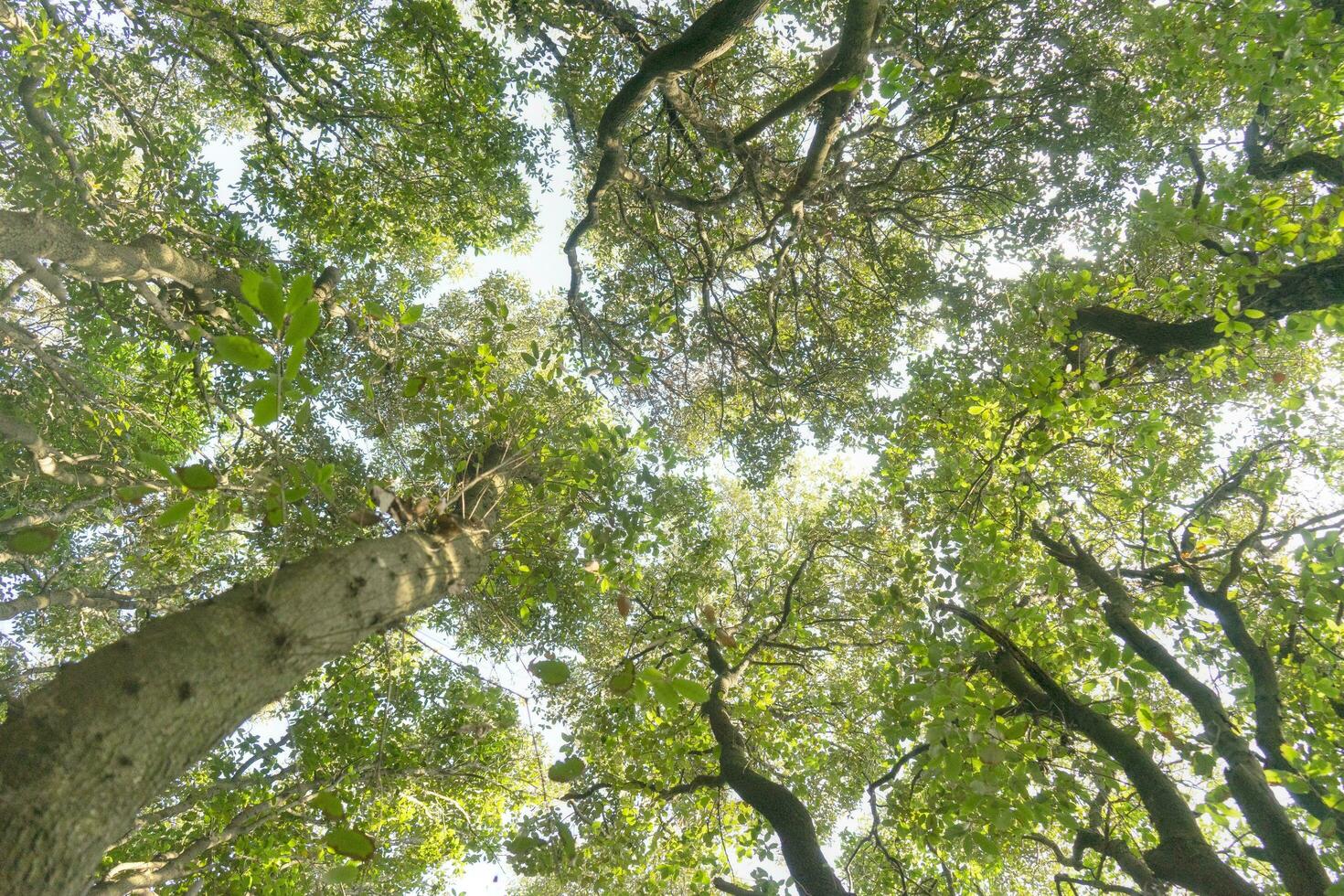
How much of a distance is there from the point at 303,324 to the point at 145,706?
4.40 ft

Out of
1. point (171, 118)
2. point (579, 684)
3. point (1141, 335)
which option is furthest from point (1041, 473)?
point (171, 118)

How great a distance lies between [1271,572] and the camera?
4246 mm

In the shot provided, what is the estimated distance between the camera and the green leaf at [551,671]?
4.69 ft

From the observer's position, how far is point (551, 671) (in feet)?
4.79

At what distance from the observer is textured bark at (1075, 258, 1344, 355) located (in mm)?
4078

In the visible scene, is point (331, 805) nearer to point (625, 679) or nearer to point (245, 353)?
point (625, 679)

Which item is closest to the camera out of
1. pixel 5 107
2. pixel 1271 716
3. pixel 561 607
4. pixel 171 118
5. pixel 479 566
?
pixel 1271 716

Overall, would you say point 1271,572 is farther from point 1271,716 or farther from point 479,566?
point 479,566

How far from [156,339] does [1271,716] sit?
34.3 feet

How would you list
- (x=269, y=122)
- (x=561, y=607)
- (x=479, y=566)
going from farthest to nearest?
(x=561, y=607), (x=269, y=122), (x=479, y=566)

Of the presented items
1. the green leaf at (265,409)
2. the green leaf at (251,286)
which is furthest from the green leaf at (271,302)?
the green leaf at (265,409)

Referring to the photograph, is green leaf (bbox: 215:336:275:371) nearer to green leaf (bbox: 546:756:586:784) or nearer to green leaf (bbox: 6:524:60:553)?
green leaf (bbox: 6:524:60:553)

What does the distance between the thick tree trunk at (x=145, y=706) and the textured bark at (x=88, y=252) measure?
3.63 metres

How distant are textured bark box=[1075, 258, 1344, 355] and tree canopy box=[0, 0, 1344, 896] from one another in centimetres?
5
